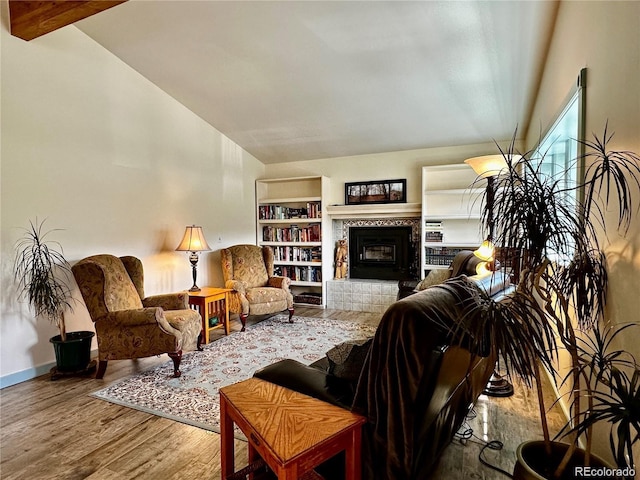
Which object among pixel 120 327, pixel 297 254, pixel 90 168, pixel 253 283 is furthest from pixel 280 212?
pixel 120 327

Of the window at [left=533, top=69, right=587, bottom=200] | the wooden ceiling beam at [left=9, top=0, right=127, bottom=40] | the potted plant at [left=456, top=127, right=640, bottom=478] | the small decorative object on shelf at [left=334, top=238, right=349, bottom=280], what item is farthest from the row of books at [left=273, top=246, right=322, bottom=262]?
the potted plant at [left=456, top=127, right=640, bottom=478]

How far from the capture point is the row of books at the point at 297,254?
5775 millimetres

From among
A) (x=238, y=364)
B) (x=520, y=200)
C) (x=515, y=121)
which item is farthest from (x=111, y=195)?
(x=515, y=121)

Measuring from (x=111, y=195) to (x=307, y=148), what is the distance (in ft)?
9.13

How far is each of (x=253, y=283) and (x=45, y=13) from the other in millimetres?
3427

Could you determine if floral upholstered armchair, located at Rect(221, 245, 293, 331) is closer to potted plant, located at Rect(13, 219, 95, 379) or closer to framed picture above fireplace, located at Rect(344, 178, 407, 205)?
framed picture above fireplace, located at Rect(344, 178, 407, 205)

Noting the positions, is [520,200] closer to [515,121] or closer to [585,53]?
[585,53]

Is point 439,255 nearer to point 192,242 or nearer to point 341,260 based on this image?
point 341,260

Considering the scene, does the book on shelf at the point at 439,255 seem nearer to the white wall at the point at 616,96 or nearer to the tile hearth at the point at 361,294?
the tile hearth at the point at 361,294

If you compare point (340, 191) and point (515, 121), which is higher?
point (515, 121)

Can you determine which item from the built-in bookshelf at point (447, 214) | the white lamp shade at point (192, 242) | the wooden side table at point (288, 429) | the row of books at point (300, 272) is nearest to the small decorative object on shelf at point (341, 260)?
the row of books at point (300, 272)

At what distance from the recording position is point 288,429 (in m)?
1.31

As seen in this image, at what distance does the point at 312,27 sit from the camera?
313 centimetres

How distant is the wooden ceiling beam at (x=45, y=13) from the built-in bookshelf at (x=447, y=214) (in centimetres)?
Answer: 390
